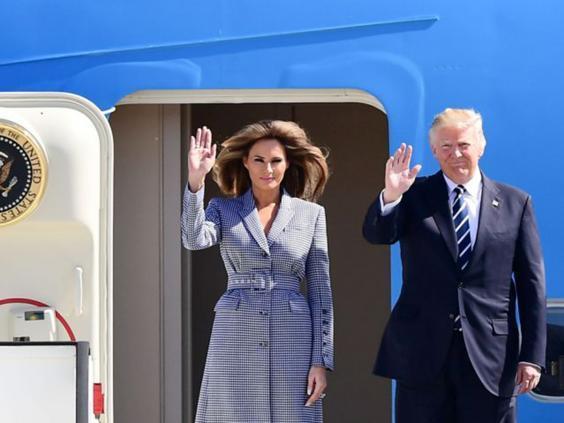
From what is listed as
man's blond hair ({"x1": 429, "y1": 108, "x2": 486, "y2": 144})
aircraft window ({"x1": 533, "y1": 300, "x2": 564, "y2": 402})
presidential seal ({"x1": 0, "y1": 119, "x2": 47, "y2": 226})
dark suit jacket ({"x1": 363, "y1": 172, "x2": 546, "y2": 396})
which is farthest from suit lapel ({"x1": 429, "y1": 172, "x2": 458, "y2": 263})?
presidential seal ({"x1": 0, "y1": 119, "x2": 47, "y2": 226})

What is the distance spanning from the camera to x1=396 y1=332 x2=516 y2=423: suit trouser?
11.2 ft

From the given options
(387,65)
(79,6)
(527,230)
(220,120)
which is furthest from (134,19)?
(220,120)

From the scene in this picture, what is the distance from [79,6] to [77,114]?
0.53m

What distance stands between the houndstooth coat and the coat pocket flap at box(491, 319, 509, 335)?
502 mm

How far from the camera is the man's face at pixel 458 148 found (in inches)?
136

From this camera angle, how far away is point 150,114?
4727 mm

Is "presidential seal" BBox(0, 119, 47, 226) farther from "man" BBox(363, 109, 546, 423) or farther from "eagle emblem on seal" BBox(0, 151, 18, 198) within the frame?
"man" BBox(363, 109, 546, 423)

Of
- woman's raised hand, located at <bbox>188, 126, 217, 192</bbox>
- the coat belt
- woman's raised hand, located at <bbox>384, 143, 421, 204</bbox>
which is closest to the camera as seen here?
woman's raised hand, located at <bbox>384, 143, 421, 204</bbox>

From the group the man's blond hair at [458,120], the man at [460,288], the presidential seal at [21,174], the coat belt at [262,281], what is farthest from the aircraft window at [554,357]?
the presidential seal at [21,174]

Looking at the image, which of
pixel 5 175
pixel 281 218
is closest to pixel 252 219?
pixel 281 218

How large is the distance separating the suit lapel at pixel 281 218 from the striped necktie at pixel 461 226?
524 millimetres

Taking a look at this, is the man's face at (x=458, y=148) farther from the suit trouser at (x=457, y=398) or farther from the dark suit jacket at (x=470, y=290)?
the suit trouser at (x=457, y=398)

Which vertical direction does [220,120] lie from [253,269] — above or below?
above

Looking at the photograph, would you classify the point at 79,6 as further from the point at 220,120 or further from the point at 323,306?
the point at 220,120
